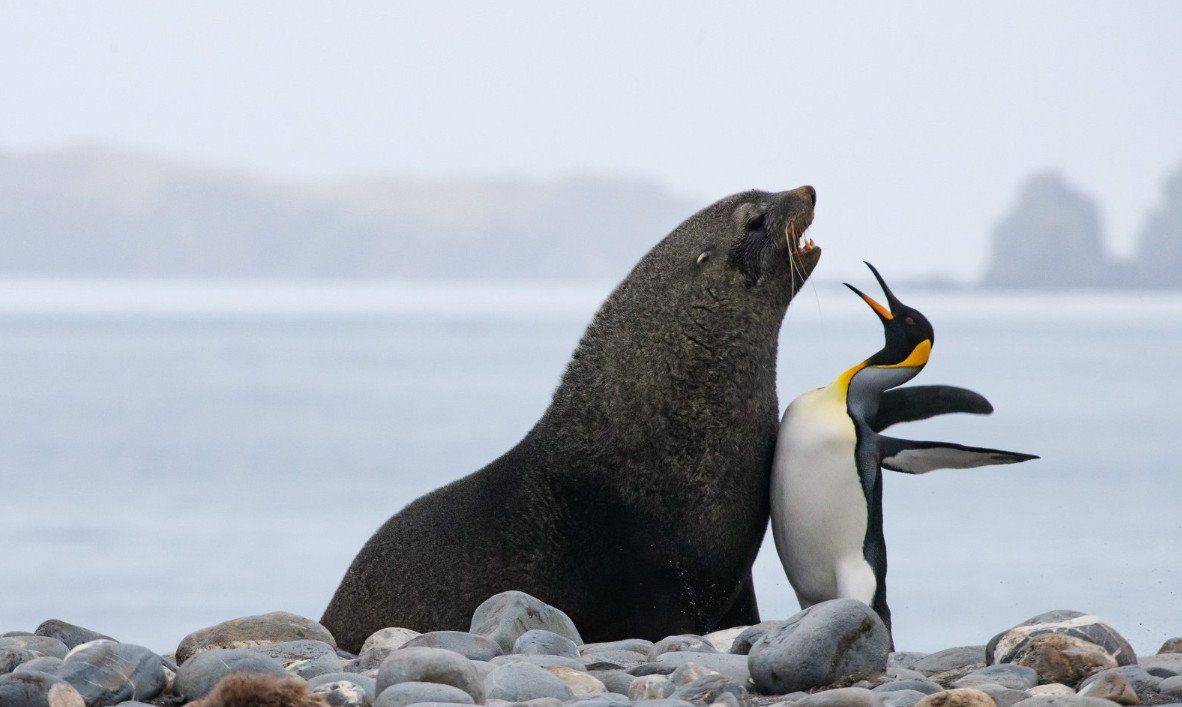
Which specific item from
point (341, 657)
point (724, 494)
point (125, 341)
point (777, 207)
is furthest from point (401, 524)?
point (125, 341)

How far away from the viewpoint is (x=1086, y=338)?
326 ft

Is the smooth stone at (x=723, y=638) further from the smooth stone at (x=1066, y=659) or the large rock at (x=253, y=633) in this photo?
the large rock at (x=253, y=633)

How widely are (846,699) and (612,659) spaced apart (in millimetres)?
1180

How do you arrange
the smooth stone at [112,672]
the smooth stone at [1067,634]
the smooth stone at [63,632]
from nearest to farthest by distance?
the smooth stone at [112,672] → the smooth stone at [1067,634] → the smooth stone at [63,632]

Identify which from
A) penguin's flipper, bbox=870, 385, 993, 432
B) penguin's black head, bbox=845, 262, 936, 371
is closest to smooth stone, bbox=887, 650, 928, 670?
penguin's flipper, bbox=870, 385, 993, 432

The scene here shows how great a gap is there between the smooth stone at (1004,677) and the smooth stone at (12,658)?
2.45 m

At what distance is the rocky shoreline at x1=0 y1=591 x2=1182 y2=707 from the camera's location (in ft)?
11.9

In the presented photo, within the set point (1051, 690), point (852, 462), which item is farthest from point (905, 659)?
point (852, 462)

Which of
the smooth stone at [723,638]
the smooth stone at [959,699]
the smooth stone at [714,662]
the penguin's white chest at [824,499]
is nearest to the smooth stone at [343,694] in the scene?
the smooth stone at [714,662]

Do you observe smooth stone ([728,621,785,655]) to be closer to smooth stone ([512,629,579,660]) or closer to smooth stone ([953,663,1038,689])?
smooth stone ([512,629,579,660])

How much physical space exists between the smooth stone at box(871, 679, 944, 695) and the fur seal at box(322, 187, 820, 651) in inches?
59.3

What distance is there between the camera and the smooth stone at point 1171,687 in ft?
12.2

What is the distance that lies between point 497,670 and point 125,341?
92.7 meters

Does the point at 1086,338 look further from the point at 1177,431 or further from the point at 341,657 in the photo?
the point at 341,657
